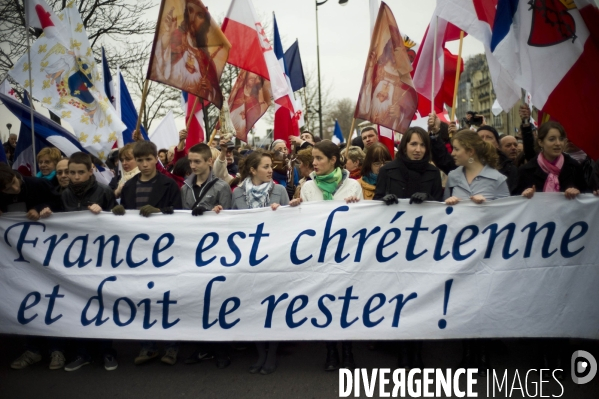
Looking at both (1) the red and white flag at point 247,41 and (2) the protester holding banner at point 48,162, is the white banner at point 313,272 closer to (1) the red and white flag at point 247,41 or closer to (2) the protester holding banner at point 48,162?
(2) the protester holding banner at point 48,162

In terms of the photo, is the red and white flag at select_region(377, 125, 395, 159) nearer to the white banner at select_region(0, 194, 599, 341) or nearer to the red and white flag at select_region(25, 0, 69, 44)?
the white banner at select_region(0, 194, 599, 341)

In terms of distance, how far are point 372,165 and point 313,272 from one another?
1469 millimetres

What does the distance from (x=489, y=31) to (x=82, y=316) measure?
4.62 m

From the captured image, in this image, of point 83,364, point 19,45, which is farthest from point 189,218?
point 19,45

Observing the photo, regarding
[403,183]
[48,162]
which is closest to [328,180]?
[403,183]

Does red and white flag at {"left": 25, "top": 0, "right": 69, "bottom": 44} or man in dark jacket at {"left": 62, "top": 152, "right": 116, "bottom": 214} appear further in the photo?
red and white flag at {"left": 25, "top": 0, "right": 69, "bottom": 44}

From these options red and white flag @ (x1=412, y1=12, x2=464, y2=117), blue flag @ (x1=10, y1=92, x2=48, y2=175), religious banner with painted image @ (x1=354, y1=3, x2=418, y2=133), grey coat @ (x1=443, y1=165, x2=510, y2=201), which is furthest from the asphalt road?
red and white flag @ (x1=412, y1=12, x2=464, y2=117)

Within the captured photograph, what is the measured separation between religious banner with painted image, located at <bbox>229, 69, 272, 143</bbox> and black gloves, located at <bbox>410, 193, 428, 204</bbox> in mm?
3440

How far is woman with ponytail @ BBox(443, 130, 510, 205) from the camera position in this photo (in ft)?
13.9

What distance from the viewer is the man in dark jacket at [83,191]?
463 cm

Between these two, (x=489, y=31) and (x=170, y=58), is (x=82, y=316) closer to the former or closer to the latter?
(x=170, y=58)

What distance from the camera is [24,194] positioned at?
4590 mm

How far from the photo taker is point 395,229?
13.8ft

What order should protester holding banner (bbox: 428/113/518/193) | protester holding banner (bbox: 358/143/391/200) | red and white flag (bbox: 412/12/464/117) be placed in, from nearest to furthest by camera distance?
protester holding banner (bbox: 428/113/518/193)
protester holding banner (bbox: 358/143/391/200)
red and white flag (bbox: 412/12/464/117)
